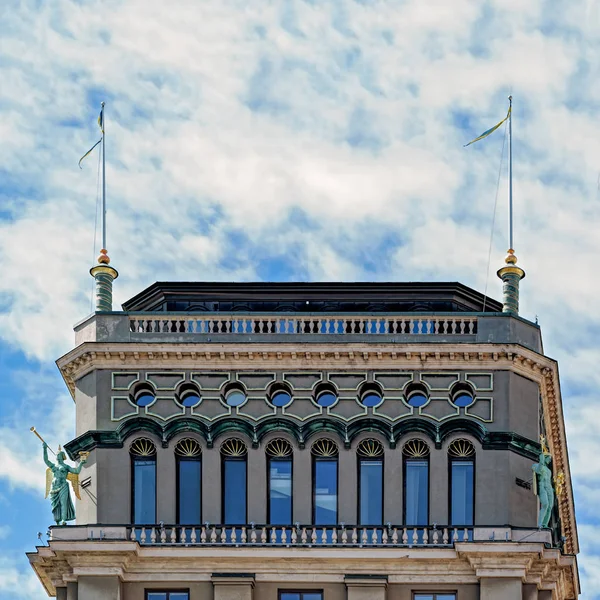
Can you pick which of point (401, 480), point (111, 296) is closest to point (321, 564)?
point (401, 480)

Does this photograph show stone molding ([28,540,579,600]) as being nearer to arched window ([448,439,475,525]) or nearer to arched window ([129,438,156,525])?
arched window ([129,438,156,525])

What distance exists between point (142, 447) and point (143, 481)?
126 centimetres

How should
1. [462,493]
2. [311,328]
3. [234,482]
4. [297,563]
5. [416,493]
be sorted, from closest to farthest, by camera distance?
[297,563]
[462,493]
[416,493]
[234,482]
[311,328]

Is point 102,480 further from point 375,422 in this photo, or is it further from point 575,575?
point 575,575

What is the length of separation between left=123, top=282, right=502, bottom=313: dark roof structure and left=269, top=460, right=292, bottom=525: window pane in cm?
654

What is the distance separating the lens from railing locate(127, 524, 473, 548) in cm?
11444

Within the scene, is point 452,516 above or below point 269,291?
below

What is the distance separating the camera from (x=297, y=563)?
114m

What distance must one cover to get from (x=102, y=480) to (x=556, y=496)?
17.4m

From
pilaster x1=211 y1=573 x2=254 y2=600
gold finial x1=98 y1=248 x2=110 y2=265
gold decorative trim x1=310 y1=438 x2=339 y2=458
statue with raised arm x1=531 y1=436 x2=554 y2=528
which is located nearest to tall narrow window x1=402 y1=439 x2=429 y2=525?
gold decorative trim x1=310 y1=438 x2=339 y2=458

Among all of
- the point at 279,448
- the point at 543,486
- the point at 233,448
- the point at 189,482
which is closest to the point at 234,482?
the point at 233,448

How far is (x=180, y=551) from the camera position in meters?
114

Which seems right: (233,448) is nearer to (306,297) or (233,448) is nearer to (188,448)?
(188,448)

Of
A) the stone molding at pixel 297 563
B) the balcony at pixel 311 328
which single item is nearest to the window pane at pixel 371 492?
Answer: the stone molding at pixel 297 563
